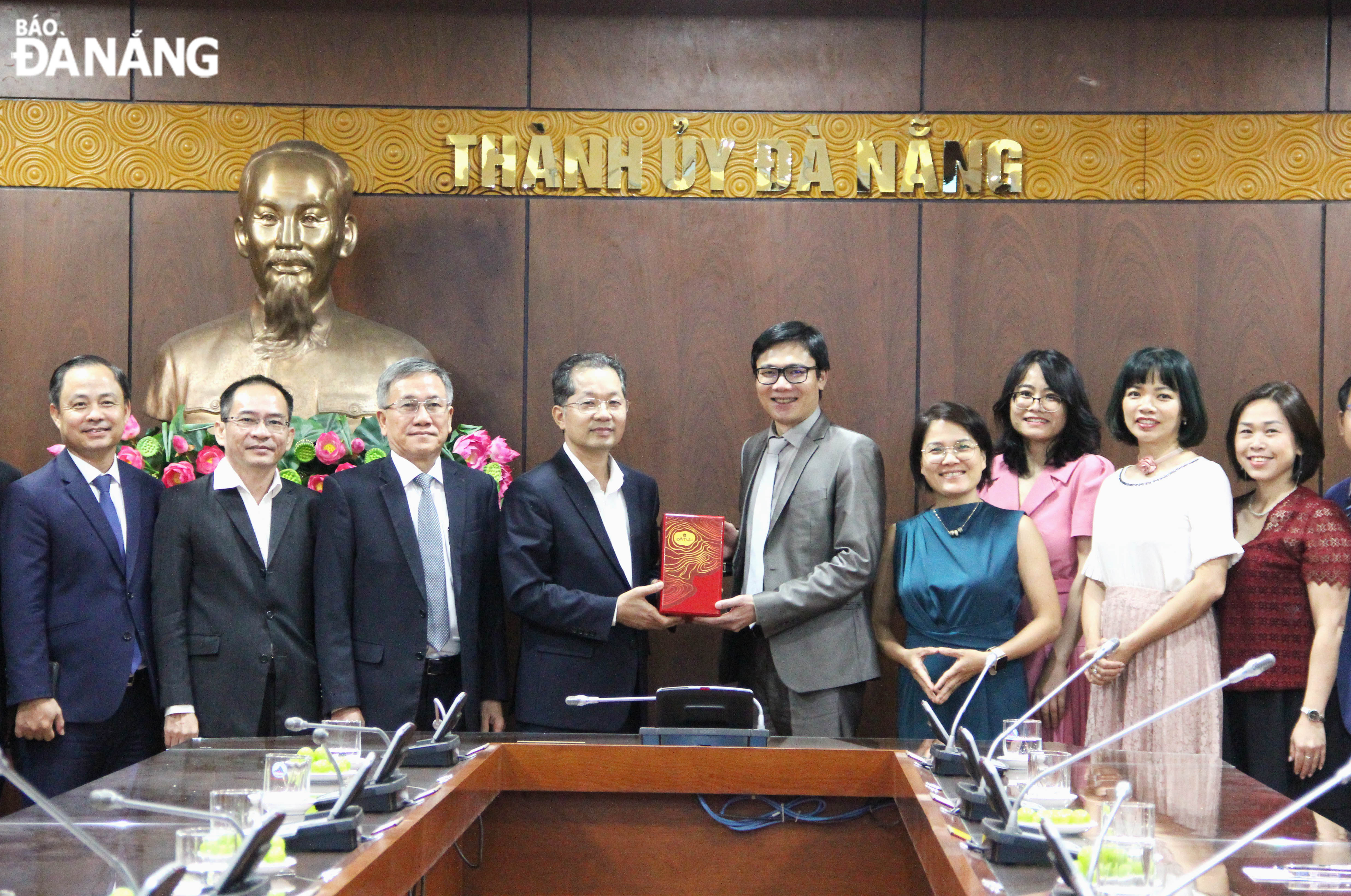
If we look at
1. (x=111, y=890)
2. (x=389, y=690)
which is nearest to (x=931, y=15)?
(x=389, y=690)

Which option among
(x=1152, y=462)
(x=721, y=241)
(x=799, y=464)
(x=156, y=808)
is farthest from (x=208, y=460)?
(x=1152, y=462)

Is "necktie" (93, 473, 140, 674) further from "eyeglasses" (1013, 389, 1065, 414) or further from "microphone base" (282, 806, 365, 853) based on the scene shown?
"eyeglasses" (1013, 389, 1065, 414)

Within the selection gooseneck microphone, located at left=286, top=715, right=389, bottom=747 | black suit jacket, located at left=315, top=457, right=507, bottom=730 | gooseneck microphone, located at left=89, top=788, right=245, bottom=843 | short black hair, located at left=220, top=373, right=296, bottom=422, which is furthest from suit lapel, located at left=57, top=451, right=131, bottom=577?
gooseneck microphone, located at left=89, top=788, right=245, bottom=843

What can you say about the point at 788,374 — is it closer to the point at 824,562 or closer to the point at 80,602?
the point at 824,562

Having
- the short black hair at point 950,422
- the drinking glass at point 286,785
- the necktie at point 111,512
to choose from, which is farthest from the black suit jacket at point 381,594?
the short black hair at point 950,422

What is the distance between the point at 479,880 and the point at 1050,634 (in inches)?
62.5

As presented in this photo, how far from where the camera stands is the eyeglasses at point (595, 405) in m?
3.47

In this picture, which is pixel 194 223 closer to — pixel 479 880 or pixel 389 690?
pixel 389 690

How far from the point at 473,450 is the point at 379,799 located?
202cm

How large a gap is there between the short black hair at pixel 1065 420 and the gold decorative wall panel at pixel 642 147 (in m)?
1.02

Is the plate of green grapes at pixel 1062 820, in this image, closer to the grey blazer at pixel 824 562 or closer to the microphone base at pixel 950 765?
the microphone base at pixel 950 765

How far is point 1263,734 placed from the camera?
3.35m

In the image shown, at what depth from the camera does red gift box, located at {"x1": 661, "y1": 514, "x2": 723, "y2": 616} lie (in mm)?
3307

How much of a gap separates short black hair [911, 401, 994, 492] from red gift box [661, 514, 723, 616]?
647mm
